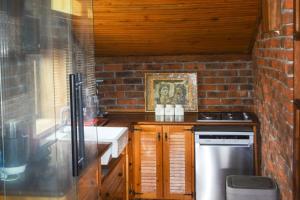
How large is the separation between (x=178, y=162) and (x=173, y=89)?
84 centimetres

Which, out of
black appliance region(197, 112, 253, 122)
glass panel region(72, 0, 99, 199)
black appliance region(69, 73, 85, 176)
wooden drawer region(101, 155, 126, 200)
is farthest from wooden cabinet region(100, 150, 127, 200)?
black appliance region(197, 112, 253, 122)

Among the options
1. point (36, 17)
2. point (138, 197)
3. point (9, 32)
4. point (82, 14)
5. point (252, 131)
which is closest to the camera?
point (9, 32)

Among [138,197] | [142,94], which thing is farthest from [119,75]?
[138,197]

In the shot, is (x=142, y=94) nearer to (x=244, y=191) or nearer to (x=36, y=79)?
(x=244, y=191)

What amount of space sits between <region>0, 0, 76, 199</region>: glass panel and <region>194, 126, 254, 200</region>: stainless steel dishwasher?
229 cm

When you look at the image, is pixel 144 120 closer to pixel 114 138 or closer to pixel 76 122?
pixel 114 138

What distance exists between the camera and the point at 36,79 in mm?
1997

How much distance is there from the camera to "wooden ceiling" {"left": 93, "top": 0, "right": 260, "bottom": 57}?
3984mm

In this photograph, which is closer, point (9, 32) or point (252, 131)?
point (9, 32)

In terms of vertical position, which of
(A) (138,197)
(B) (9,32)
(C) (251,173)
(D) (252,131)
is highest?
(B) (9,32)

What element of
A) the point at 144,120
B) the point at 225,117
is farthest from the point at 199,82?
the point at 144,120

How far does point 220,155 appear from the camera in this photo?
4355mm

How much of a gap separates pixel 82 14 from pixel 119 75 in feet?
8.42

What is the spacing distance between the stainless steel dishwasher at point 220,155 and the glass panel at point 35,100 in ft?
7.53
